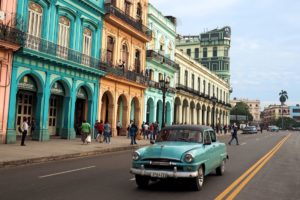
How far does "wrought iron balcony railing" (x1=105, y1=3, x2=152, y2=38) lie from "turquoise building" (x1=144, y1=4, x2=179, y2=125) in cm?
234

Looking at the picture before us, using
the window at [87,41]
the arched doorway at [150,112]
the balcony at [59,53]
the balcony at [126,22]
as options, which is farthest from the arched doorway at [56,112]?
the arched doorway at [150,112]

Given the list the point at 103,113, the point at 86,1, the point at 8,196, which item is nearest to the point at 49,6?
the point at 86,1

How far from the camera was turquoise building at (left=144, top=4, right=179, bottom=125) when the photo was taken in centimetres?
4028

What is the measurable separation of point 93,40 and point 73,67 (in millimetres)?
4129

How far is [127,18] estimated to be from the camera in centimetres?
3397

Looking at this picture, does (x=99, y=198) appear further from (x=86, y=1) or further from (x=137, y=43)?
(x=137, y=43)

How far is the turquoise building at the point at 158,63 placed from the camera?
4028 cm

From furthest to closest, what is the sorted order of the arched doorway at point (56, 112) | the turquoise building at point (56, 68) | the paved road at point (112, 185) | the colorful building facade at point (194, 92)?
1. the colorful building facade at point (194, 92)
2. the arched doorway at point (56, 112)
3. the turquoise building at point (56, 68)
4. the paved road at point (112, 185)

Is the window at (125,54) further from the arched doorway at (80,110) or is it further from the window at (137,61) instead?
the arched doorway at (80,110)

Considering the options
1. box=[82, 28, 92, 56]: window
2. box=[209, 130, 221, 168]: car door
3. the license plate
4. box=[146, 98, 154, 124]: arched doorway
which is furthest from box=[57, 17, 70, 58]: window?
the license plate

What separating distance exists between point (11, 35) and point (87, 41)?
29.4 feet

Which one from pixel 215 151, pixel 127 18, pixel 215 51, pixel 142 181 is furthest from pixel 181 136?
pixel 215 51

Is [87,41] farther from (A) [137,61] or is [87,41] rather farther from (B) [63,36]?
(A) [137,61]

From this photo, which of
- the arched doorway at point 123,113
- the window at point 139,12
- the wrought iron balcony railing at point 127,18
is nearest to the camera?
the wrought iron balcony railing at point 127,18
